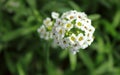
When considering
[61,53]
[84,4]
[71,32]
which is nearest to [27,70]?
[61,53]

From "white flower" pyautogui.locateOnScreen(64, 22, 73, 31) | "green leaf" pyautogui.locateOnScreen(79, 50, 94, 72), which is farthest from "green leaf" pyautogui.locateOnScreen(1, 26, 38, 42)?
"white flower" pyautogui.locateOnScreen(64, 22, 73, 31)

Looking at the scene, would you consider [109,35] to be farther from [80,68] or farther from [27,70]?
[27,70]

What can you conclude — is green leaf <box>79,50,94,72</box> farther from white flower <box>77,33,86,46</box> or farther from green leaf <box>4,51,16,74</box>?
white flower <box>77,33,86,46</box>

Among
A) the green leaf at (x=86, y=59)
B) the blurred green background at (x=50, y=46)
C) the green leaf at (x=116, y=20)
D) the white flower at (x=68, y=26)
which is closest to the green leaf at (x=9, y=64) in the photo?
the blurred green background at (x=50, y=46)

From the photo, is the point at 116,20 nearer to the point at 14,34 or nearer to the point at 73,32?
the point at 14,34

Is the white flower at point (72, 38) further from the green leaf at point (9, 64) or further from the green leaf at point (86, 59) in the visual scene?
the green leaf at point (9, 64)

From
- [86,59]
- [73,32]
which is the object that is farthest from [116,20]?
[73,32]
